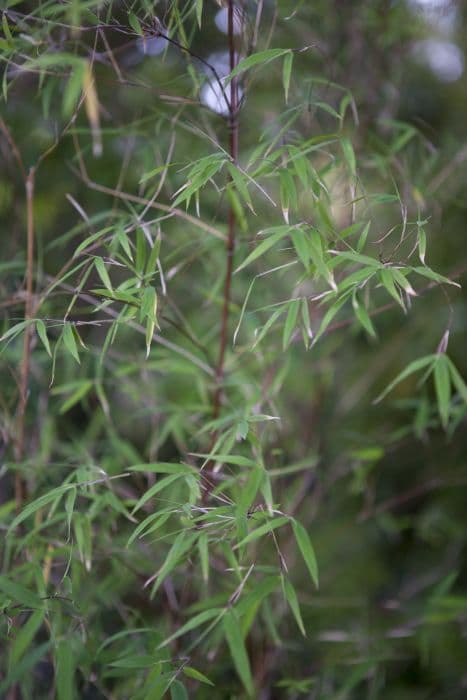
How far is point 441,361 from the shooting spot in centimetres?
105

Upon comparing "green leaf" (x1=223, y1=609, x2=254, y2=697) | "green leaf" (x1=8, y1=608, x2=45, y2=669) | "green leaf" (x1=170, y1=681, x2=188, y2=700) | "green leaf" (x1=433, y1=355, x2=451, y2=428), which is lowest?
"green leaf" (x1=170, y1=681, x2=188, y2=700)

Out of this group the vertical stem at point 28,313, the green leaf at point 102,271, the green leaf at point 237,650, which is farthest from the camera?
the vertical stem at point 28,313

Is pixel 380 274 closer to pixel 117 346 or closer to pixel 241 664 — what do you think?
pixel 241 664

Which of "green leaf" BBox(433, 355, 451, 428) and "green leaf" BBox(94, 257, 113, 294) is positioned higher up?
"green leaf" BBox(94, 257, 113, 294)

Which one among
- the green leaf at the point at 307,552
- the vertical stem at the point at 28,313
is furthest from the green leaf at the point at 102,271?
the green leaf at the point at 307,552

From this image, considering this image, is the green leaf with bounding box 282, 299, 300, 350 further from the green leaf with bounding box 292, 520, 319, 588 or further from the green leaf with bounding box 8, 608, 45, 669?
the green leaf with bounding box 8, 608, 45, 669

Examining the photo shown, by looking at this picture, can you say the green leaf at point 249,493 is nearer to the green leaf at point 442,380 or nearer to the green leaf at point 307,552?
the green leaf at point 307,552

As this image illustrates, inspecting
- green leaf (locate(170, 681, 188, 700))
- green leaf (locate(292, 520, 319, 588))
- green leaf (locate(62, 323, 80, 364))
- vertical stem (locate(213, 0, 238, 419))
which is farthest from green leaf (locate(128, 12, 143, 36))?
green leaf (locate(170, 681, 188, 700))

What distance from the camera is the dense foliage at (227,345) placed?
40.0 inches

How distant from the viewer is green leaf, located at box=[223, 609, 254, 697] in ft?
2.91

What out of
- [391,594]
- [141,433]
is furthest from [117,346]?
[391,594]

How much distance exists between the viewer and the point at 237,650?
0.92 meters

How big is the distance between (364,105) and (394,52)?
30 centimetres

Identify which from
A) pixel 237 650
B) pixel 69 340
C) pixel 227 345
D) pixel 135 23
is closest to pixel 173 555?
pixel 237 650
